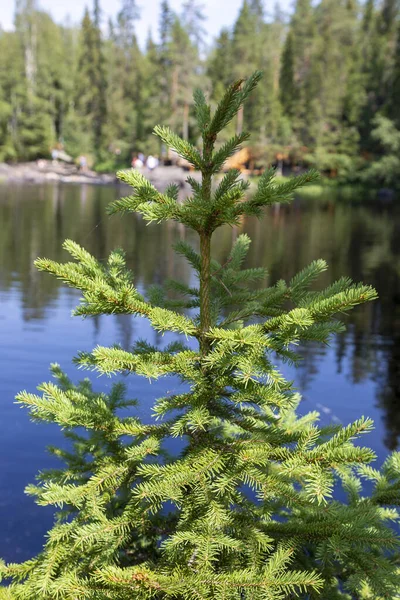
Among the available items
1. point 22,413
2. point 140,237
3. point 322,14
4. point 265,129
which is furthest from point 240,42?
point 22,413

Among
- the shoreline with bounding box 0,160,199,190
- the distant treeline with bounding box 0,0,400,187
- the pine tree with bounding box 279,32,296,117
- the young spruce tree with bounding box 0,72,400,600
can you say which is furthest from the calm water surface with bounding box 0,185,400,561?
the pine tree with bounding box 279,32,296,117

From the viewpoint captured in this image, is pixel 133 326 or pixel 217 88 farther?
pixel 217 88

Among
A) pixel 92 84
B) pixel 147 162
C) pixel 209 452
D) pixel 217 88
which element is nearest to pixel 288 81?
pixel 217 88

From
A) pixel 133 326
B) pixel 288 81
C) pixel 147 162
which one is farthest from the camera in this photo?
pixel 288 81

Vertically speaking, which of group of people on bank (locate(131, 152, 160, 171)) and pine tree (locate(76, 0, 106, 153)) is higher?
pine tree (locate(76, 0, 106, 153))

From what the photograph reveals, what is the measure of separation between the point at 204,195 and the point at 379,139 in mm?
58879

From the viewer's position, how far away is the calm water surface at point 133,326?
7516 mm

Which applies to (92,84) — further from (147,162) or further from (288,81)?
(288,81)

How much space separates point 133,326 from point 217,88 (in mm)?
52273

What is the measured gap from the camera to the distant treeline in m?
59.1

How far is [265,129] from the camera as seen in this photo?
203ft

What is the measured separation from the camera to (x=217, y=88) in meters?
60.9

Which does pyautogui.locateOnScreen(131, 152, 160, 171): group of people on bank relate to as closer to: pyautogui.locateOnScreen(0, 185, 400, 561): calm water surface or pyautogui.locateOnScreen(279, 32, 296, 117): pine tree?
pyautogui.locateOnScreen(279, 32, 296, 117): pine tree

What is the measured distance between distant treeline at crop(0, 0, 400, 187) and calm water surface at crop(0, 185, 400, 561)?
1152 inches
